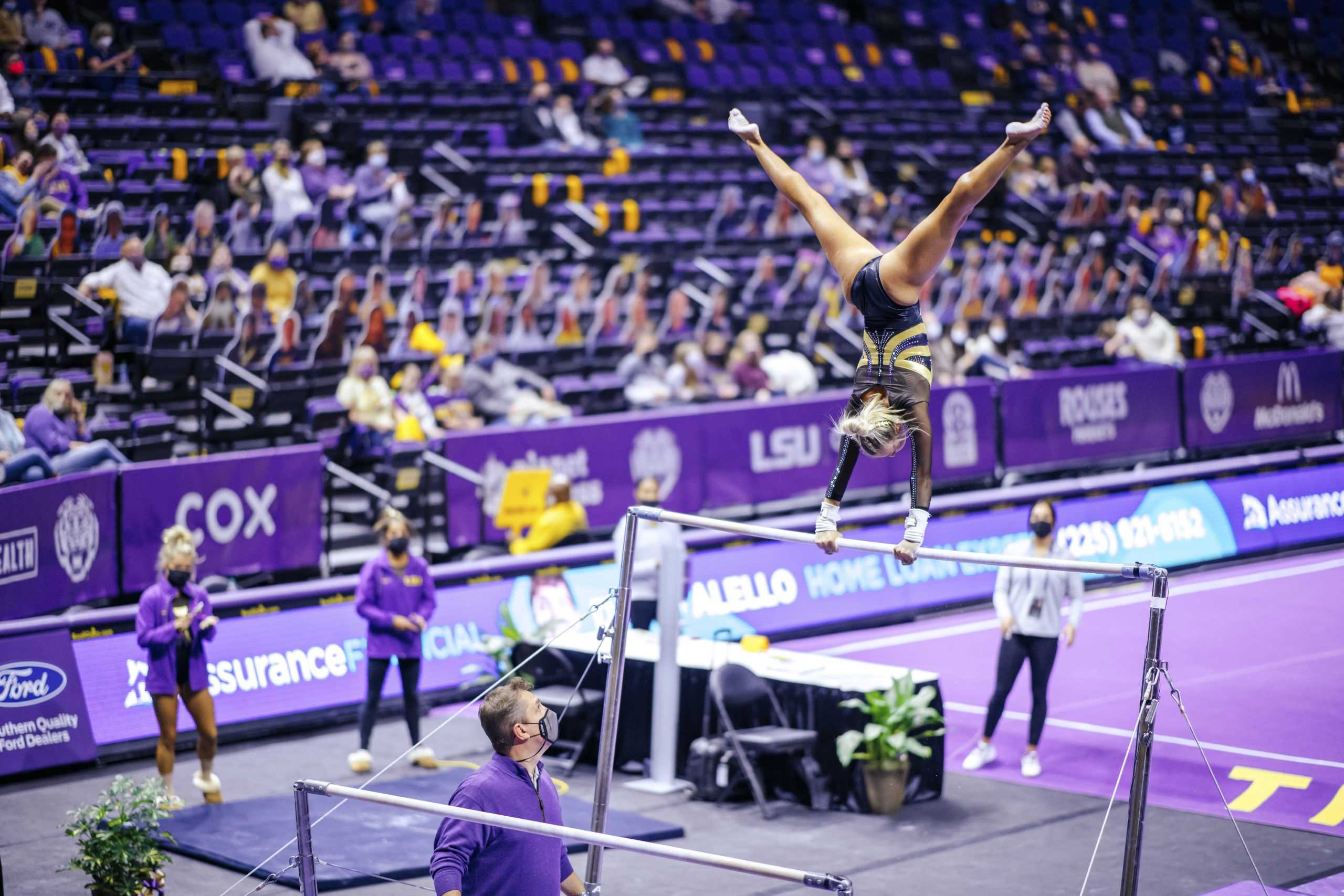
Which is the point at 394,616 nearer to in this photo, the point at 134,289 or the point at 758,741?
the point at 758,741

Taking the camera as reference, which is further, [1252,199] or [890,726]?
[1252,199]

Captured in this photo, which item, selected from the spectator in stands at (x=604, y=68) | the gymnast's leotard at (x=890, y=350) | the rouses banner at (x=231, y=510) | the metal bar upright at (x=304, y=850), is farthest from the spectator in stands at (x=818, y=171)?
the metal bar upright at (x=304, y=850)

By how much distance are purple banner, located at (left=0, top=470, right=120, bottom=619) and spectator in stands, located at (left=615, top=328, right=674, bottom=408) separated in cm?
627

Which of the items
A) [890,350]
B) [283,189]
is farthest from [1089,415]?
[890,350]

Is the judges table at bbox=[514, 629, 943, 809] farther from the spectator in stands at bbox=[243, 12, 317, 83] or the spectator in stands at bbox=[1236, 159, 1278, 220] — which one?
the spectator in stands at bbox=[1236, 159, 1278, 220]

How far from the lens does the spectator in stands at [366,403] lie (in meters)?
13.3

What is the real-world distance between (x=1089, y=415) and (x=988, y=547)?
3627 mm

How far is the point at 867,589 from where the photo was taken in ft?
47.3

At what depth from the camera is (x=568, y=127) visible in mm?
20688

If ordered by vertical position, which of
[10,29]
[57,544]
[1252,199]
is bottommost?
[57,544]

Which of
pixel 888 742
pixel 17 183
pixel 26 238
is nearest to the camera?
pixel 888 742

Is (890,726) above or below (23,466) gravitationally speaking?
below

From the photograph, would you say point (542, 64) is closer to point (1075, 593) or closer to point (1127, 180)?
point (1127, 180)

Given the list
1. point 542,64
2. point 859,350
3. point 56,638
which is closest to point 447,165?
point 542,64
